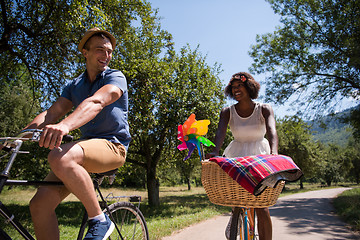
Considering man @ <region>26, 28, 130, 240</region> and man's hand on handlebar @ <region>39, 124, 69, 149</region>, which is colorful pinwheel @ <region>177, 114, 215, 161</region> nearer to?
man @ <region>26, 28, 130, 240</region>

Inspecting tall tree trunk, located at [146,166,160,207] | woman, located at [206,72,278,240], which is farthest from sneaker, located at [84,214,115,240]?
tall tree trunk, located at [146,166,160,207]

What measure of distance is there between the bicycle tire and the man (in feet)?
2.70

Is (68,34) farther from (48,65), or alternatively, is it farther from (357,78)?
(357,78)

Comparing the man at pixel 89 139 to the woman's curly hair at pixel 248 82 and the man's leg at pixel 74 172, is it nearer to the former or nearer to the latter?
the man's leg at pixel 74 172

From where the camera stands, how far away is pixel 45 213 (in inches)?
76.9

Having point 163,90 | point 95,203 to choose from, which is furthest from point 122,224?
point 163,90

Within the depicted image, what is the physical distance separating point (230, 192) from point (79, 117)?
1.43m

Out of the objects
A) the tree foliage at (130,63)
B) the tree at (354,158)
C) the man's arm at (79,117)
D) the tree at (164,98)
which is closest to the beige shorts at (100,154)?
the man's arm at (79,117)

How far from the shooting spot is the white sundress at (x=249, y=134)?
10.1 ft

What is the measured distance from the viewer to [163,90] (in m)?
11.5

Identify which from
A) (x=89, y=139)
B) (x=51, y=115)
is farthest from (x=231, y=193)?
(x=51, y=115)

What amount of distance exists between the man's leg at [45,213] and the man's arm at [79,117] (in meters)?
0.68

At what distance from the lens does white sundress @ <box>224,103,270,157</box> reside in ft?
10.1

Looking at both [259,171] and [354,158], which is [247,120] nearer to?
Result: [259,171]
